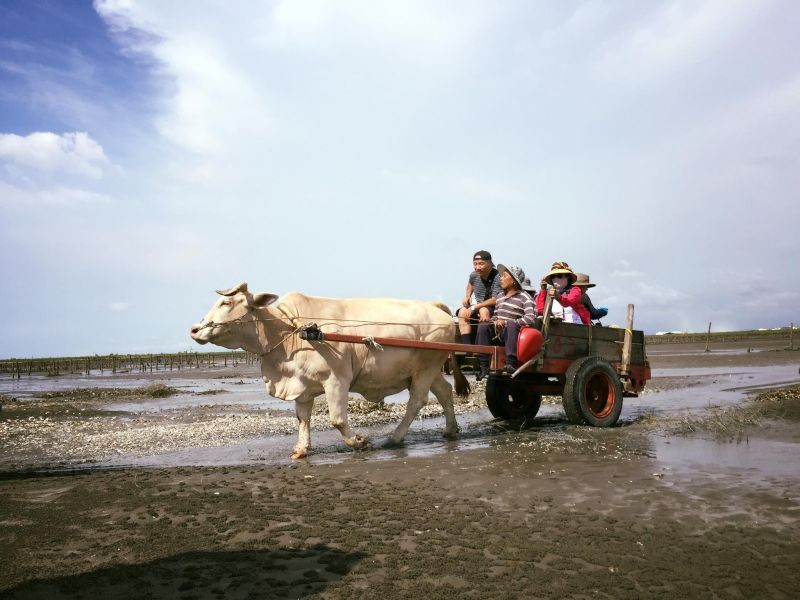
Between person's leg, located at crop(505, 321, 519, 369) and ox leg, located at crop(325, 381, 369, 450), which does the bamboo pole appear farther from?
ox leg, located at crop(325, 381, 369, 450)

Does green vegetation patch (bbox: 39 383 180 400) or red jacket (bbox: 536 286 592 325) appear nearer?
red jacket (bbox: 536 286 592 325)

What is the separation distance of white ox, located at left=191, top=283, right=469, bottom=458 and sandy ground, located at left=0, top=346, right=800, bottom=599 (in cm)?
101

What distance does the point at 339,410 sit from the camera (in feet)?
32.2

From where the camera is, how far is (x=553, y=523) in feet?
18.9

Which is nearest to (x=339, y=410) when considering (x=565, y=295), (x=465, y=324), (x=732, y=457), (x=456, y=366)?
(x=456, y=366)

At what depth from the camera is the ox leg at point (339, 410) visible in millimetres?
9781

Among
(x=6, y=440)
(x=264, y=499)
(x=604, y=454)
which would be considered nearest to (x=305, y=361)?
(x=264, y=499)

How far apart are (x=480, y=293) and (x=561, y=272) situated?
1506 mm

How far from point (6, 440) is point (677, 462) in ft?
41.7

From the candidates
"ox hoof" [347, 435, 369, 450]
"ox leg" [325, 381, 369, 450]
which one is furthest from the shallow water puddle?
"ox leg" [325, 381, 369, 450]

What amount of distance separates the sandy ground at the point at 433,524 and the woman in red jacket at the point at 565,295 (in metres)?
2.61

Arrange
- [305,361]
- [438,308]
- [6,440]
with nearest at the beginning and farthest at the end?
[305,361]
[438,308]
[6,440]

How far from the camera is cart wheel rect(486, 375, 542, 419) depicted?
42.3 feet

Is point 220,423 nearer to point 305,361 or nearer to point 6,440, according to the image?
point 6,440
